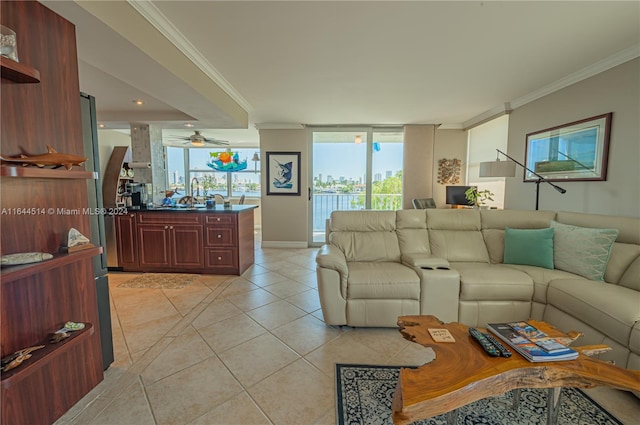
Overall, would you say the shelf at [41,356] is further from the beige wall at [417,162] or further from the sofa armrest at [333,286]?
the beige wall at [417,162]

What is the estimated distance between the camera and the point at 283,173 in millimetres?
5422

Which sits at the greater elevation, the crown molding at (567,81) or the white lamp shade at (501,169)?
the crown molding at (567,81)

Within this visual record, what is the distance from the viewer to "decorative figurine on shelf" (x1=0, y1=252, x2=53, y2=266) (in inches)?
44.6

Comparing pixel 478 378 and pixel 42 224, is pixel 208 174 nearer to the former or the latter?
pixel 42 224

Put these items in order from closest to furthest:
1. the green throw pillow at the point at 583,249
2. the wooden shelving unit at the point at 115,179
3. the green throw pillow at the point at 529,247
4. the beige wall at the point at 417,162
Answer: the green throw pillow at the point at 583,249, the green throw pillow at the point at 529,247, the wooden shelving unit at the point at 115,179, the beige wall at the point at 417,162

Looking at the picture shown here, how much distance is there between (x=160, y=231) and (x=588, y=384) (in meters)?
4.32

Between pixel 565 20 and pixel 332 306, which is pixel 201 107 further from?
pixel 565 20

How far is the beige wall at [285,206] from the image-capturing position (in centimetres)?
538

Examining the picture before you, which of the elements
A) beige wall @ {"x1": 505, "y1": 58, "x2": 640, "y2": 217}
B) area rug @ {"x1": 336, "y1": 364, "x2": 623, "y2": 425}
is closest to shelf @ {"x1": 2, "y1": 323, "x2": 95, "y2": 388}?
area rug @ {"x1": 336, "y1": 364, "x2": 623, "y2": 425}

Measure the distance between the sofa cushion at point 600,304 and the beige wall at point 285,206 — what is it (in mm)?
4021

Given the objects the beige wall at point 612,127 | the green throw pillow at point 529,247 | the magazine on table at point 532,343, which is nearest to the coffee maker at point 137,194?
the magazine on table at point 532,343

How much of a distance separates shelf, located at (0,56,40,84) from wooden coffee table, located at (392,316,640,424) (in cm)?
206

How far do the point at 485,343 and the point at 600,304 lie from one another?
1.13 meters

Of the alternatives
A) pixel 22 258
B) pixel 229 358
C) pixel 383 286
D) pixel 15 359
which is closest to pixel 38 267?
pixel 22 258
